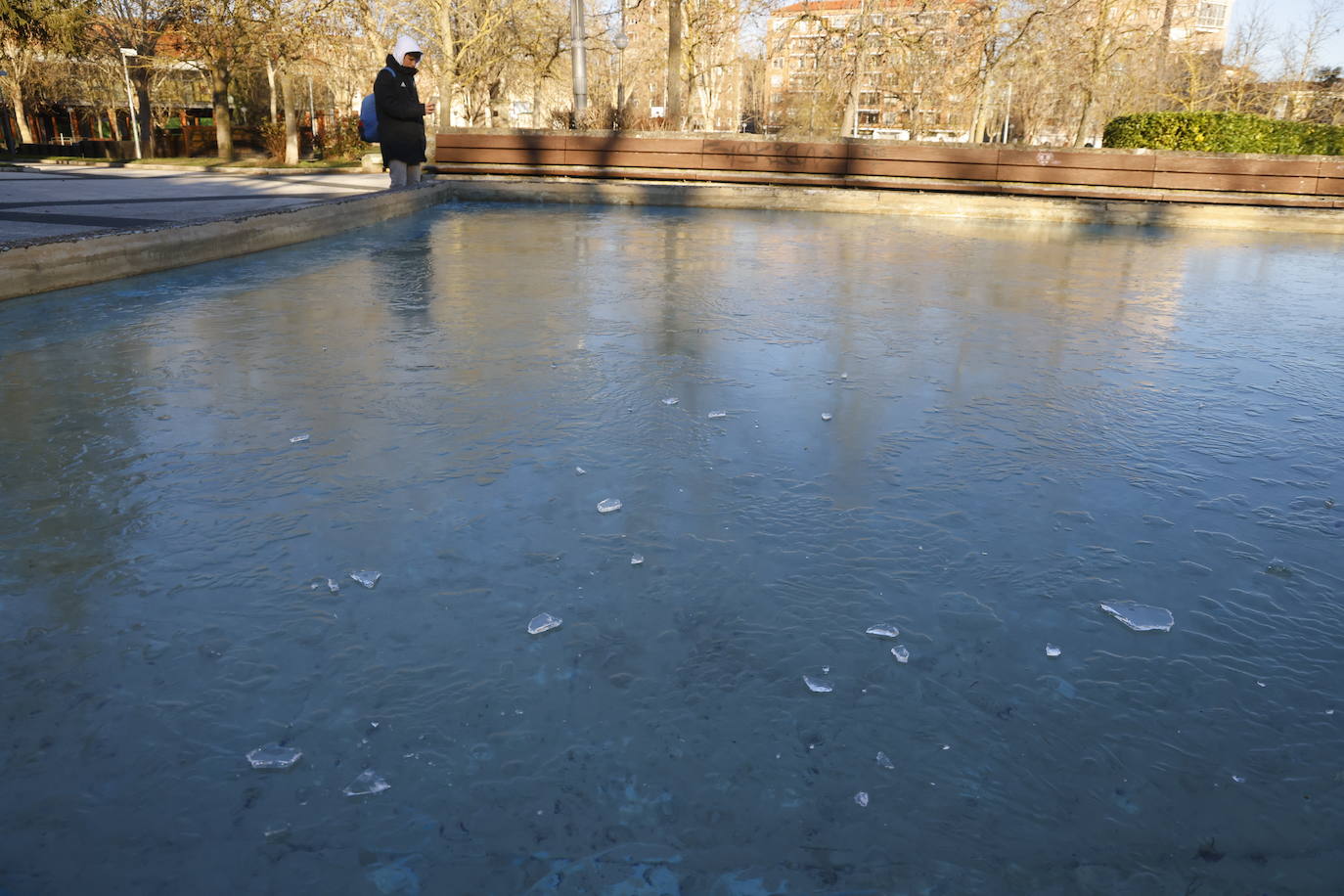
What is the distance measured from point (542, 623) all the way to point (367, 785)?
0.62m

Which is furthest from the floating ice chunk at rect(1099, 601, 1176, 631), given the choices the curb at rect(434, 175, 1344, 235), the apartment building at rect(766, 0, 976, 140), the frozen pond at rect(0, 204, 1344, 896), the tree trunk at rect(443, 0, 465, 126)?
the tree trunk at rect(443, 0, 465, 126)

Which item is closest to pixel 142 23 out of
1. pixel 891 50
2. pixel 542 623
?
pixel 891 50

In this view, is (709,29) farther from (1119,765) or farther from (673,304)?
(1119,765)

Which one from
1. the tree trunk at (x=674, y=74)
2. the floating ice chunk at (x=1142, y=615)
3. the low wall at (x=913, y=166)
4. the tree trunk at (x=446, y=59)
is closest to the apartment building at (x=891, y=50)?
the tree trunk at (x=674, y=74)

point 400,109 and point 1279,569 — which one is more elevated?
point 400,109

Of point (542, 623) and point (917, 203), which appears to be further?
point (917, 203)

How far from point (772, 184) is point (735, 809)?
15242mm

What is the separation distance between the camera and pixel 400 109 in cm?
1120

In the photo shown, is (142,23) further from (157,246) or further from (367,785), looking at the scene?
(367,785)

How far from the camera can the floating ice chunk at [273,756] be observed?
1.72m

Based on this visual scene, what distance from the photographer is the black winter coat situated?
11.1 meters

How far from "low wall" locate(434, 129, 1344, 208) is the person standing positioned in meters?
3.85

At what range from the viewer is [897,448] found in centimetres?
349

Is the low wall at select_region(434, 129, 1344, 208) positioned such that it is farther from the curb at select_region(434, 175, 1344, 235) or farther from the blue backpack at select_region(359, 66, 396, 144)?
the blue backpack at select_region(359, 66, 396, 144)
